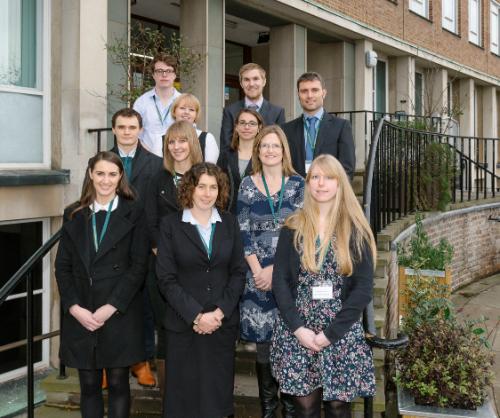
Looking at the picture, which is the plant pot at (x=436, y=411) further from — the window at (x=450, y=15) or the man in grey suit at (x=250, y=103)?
the window at (x=450, y=15)

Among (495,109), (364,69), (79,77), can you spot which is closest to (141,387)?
(79,77)

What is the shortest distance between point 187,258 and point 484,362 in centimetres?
231

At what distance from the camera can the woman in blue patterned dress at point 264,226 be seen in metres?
3.57

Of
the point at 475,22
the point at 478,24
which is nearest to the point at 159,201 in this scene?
the point at 475,22

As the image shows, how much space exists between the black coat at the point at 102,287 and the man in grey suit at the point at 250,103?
1247 millimetres

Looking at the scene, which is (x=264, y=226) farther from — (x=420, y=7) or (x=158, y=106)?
(x=420, y=7)

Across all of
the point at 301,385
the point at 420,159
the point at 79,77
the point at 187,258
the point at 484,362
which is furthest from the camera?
the point at 420,159

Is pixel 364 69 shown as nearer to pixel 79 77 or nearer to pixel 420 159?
pixel 420 159

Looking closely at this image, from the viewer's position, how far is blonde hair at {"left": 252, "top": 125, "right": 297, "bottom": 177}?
12.0 ft

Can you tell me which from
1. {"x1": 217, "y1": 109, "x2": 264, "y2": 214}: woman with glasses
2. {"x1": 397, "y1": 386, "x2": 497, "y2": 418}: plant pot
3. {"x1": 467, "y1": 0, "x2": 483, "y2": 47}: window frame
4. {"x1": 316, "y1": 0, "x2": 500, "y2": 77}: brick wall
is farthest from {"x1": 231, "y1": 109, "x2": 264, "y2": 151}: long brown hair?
{"x1": 467, "y1": 0, "x2": 483, "y2": 47}: window frame

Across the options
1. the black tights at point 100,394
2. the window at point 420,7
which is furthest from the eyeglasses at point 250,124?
the window at point 420,7

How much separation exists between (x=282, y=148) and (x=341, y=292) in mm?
1011

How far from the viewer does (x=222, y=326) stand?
336cm

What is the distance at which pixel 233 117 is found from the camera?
457 cm
